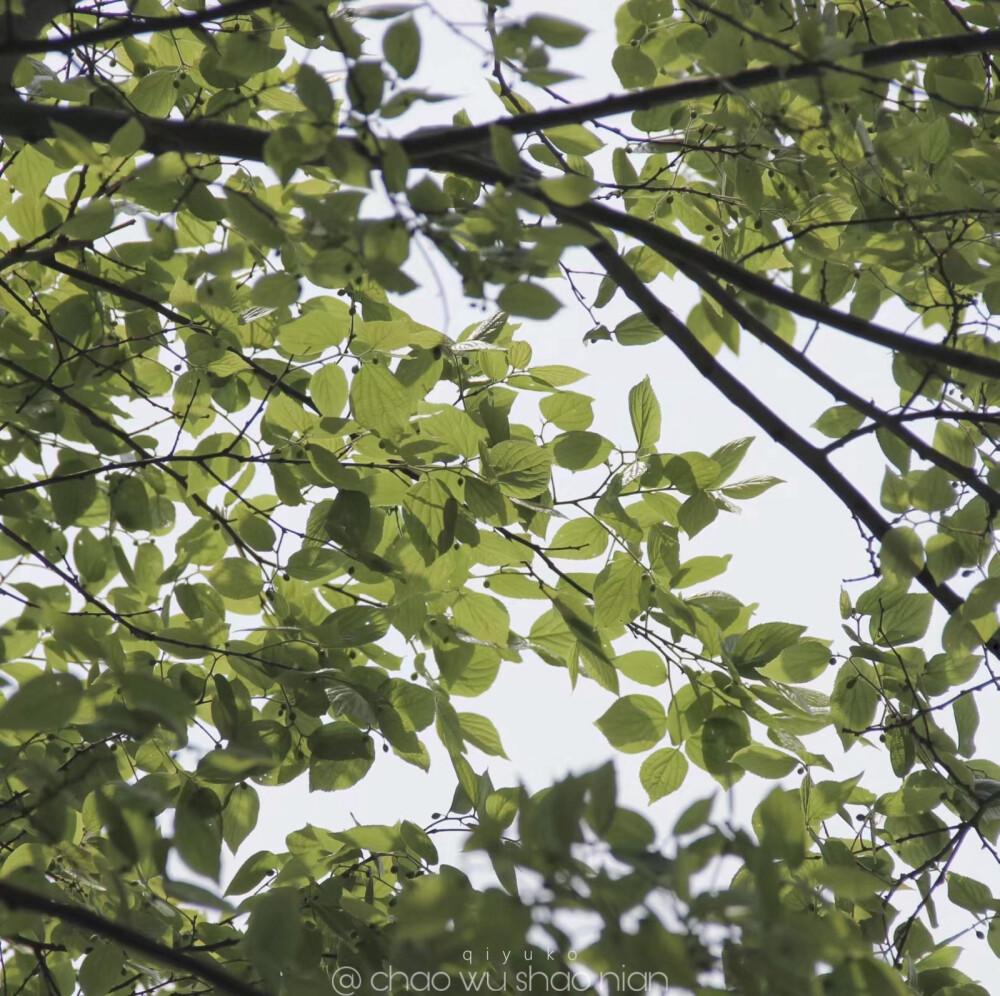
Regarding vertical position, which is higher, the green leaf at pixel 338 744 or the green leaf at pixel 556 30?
the green leaf at pixel 556 30

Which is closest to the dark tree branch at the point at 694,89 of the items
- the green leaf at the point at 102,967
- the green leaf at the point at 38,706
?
the green leaf at the point at 38,706

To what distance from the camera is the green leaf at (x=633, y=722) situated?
82.1 inches

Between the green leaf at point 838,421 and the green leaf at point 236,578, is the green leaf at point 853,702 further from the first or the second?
the green leaf at point 236,578

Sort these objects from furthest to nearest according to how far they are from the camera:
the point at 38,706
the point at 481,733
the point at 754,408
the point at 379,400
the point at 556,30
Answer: the point at 481,733 → the point at 379,400 → the point at 754,408 → the point at 556,30 → the point at 38,706

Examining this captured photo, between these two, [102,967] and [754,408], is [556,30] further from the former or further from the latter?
[102,967]

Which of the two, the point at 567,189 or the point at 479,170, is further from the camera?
the point at 479,170

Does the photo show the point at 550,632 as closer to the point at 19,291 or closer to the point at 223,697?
the point at 223,697

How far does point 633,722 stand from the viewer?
209cm

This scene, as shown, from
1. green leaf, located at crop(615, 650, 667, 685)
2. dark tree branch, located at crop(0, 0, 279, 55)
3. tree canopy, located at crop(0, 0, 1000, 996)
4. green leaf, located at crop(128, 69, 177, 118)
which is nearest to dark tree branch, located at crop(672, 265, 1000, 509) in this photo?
tree canopy, located at crop(0, 0, 1000, 996)

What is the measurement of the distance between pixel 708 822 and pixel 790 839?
134mm

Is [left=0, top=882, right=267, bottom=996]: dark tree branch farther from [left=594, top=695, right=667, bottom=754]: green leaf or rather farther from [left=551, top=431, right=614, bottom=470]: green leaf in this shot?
[left=551, top=431, right=614, bottom=470]: green leaf

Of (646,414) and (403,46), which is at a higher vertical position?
(646,414)

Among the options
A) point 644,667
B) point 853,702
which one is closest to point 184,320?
point 644,667

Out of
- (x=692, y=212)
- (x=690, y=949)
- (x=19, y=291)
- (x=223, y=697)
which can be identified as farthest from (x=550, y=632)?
(x=19, y=291)
